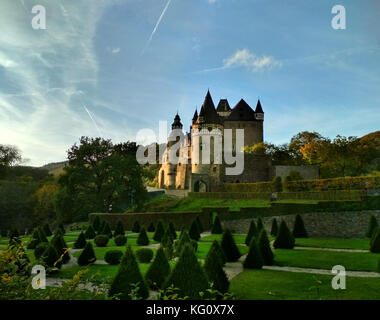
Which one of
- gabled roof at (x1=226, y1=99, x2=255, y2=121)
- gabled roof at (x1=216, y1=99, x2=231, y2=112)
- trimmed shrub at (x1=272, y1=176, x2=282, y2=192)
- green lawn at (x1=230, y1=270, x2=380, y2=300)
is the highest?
gabled roof at (x1=216, y1=99, x2=231, y2=112)

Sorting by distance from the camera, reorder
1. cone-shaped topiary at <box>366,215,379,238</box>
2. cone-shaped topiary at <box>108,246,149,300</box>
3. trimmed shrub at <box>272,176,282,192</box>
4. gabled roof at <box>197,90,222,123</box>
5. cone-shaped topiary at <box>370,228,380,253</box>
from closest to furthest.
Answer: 1. cone-shaped topiary at <box>108,246,149,300</box>
2. cone-shaped topiary at <box>370,228,380,253</box>
3. cone-shaped topiary at <box>366,215,379,238</box>
4. trimmed shrub at <box>272,176,282,192</box>
5. gabled roof at <box>197,90,222,123</box>

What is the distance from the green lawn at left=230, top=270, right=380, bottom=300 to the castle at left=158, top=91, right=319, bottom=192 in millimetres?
32115

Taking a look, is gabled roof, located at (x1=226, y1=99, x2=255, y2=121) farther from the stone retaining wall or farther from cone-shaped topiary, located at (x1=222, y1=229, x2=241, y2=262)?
cone-shaped topiary, located at (x1=222, y1=229, x2=241, y2=262)

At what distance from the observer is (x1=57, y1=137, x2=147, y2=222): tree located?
33.2 meters

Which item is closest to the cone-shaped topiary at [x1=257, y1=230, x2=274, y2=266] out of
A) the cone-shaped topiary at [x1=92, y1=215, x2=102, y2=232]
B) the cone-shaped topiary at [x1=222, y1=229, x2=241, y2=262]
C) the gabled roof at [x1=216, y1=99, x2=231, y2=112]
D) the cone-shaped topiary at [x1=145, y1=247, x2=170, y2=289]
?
the cone-shaped topiary at [x1=222, y1=229, x2=241, y2=262]

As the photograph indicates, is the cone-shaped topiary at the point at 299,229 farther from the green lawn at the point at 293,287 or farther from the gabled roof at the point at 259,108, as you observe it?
the gabled roof at the point at 259,108

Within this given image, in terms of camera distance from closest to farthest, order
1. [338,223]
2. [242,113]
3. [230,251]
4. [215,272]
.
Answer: [215,272] → [230,251] → [338,223] → [242,113]

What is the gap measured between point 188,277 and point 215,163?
138 feet

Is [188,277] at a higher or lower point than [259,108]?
lower

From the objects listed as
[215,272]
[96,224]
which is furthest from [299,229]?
[96,224]

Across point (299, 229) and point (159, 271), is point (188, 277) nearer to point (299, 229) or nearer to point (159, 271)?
point (159, 271)

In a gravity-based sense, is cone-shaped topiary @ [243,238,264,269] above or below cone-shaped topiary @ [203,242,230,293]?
below

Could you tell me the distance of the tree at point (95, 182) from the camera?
109ft

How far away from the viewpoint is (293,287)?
9.27m
